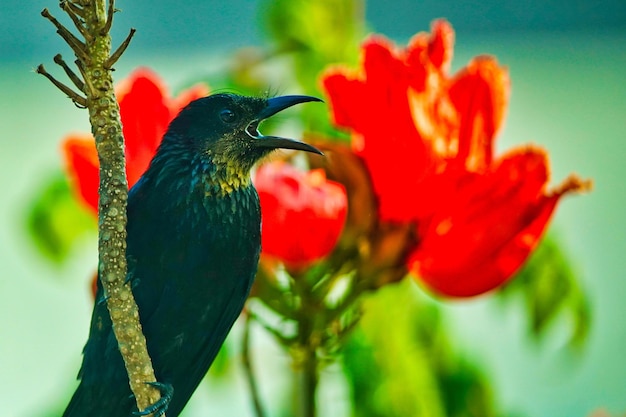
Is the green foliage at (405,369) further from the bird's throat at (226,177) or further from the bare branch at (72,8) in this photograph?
the bare branch at (72,8)

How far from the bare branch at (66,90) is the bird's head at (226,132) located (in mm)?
217

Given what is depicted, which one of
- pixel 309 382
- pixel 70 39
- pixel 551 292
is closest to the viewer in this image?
pixel 70 39

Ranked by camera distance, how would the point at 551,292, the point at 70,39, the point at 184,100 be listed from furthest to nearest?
1. the point at 551,292
2. the point at 184,100
3. the point at 70,39

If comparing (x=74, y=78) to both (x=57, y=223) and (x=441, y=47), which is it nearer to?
(x=441, y=47)

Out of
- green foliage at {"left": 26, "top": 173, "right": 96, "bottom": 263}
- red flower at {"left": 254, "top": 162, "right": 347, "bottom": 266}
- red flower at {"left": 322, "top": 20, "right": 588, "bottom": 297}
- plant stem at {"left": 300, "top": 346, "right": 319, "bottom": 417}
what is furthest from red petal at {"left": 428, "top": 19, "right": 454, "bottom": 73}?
green foliage at {"left": 26, "top": 173, "right": 96, "bottom": 263}

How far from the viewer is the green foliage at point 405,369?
0.81 m

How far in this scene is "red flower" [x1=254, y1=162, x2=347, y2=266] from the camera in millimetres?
651

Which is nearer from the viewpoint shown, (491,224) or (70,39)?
(70,39)

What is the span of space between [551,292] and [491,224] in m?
0.23

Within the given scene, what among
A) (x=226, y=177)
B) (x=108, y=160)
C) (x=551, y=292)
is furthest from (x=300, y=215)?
(x=551, y=292)

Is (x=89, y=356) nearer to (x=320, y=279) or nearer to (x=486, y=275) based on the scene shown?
(x=320, y=279)

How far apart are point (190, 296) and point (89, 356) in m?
0.08

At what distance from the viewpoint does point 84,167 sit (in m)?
0.70

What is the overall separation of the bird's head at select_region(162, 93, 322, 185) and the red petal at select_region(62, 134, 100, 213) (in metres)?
0.05
